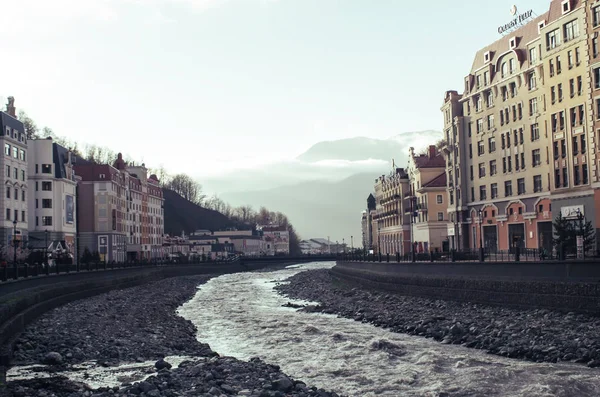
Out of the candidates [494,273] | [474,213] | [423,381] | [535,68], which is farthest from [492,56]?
[423,381]

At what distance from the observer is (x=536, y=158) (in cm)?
7400

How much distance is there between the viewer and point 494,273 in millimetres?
46156

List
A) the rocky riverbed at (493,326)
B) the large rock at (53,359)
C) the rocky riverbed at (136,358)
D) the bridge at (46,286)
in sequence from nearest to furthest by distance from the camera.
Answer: the rocky riverbed at (136,358) → the large rock at (53,359) → the rocky riverbed at (493,326) → the bridge at (46,286)

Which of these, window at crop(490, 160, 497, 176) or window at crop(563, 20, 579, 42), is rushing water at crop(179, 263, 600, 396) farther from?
window at crop(490, 160, 497, 176)

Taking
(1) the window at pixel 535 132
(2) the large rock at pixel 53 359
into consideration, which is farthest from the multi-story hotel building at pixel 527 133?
(2) the large rock at pixel 53 359

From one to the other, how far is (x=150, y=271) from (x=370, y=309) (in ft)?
199

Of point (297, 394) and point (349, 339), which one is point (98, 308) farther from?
point (297, 394)

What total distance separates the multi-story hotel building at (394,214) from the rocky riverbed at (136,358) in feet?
278

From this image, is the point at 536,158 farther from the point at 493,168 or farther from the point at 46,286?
the point at 46,286

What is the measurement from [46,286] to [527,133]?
5000 centimetres

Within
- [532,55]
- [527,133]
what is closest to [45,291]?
[527,133]

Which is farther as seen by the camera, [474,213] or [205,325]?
[474,213]

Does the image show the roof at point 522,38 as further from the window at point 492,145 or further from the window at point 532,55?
the window at point 492,145

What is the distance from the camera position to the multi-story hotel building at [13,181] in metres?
89.1
